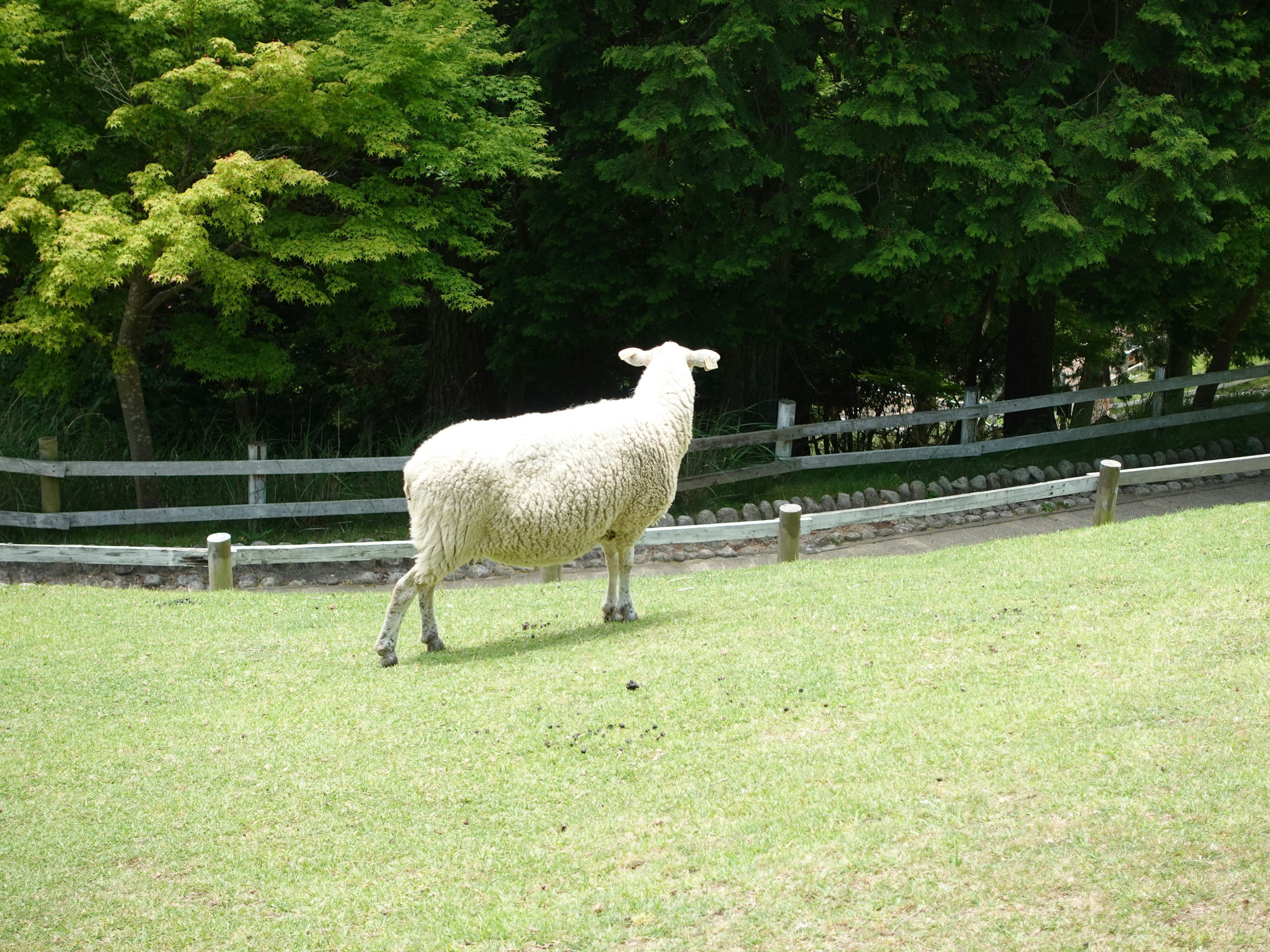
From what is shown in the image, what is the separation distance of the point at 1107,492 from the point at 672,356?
17.6ft

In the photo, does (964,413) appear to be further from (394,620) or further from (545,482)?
(394,620)

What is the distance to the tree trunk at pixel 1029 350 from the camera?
58.0 ft

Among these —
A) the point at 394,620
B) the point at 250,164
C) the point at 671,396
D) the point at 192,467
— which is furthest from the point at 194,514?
the point at 671,396

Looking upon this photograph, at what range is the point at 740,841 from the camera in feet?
16.7

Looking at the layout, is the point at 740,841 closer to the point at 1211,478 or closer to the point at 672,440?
the point at 672,440

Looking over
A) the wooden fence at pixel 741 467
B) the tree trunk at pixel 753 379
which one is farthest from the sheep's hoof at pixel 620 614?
the tree trunk at pixel 753 379

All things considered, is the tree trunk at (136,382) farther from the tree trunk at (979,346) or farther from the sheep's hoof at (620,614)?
the tree trunk at (979,346)

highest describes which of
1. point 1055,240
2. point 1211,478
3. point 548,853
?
point 1055,240

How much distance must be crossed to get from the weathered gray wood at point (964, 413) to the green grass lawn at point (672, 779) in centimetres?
597

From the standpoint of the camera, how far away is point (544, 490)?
308 inches

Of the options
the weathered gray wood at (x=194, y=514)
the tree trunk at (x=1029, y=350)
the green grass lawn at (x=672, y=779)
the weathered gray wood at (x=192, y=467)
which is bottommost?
the green grass lawn at (x=672, y=779)

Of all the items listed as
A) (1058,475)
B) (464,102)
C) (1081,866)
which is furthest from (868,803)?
(1058,475)

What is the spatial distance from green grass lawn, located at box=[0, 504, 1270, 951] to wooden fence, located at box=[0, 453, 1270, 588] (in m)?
1.29

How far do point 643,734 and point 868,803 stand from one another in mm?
1389
